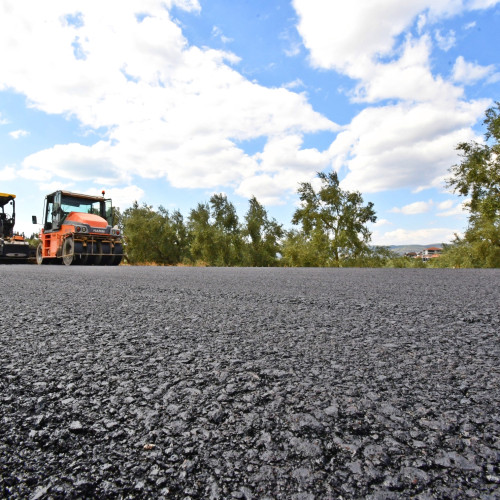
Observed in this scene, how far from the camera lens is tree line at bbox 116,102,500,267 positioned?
62.2 ft

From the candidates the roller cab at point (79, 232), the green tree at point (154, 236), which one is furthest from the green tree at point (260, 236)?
the roller cab at point (79, 232)

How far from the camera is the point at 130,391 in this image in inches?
55.0

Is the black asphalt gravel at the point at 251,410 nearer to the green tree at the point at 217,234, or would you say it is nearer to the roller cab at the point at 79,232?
the roller cab at the point at 79,232

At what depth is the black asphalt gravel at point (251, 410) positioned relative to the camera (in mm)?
884

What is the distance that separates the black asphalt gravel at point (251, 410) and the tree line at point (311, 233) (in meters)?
18.6

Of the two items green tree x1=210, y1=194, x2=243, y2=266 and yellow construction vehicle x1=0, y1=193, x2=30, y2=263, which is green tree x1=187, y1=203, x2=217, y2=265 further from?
yellow construction vehicle x1=0, y1=193, x2=30, y2=263

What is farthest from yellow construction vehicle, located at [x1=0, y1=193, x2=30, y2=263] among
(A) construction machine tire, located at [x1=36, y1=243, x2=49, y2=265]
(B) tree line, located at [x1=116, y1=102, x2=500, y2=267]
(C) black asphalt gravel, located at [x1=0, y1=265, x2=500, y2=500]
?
(C) black asphalt gravel, located at [x1=0, y1=265, x2=500, y2=500]

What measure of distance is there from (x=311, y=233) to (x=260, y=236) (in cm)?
565

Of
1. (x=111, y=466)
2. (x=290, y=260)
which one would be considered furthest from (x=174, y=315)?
(x=290, y=260)

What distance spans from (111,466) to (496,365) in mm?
1708

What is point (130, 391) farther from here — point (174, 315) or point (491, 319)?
point (491, 319)

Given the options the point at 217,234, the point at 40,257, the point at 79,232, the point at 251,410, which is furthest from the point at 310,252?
the point at 251,410

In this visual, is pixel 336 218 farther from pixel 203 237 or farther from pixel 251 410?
pixel 251 410

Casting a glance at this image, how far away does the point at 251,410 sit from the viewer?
48.4 inches
